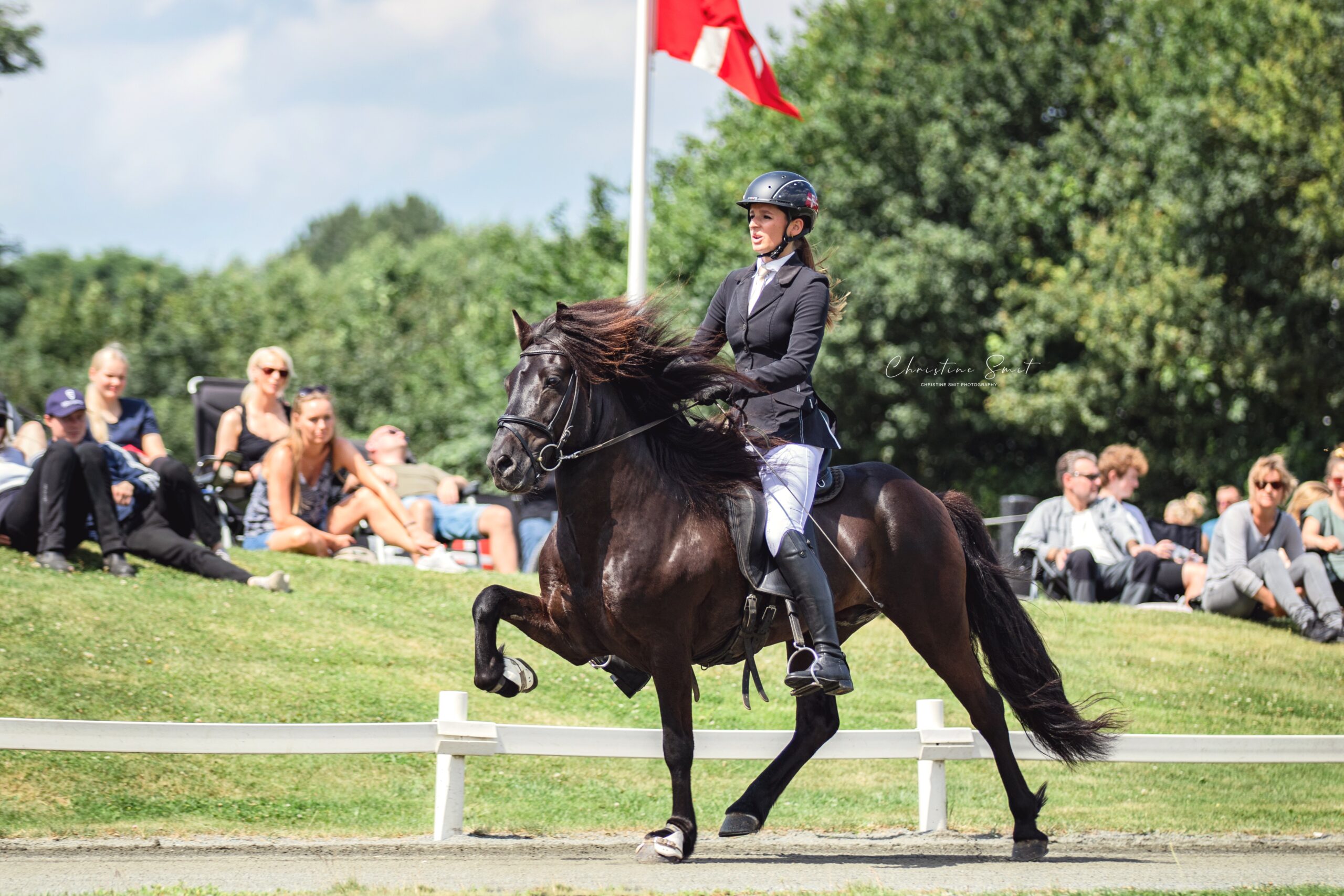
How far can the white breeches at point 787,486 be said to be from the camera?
6.48 m

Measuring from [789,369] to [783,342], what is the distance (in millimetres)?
241

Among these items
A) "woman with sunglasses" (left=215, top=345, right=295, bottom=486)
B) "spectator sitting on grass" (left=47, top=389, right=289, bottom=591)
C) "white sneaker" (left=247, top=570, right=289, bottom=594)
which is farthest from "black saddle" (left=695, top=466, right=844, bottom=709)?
"woman with sunglasses" (left=215, top=345, right=295, bottom=486)

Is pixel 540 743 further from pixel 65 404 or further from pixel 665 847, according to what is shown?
pixel 65 404

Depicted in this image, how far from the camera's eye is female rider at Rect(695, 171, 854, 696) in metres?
6.42

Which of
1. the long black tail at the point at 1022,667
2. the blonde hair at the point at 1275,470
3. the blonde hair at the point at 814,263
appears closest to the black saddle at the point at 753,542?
the blonde hair at the point at 814,263

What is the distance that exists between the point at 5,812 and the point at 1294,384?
22.6 meters

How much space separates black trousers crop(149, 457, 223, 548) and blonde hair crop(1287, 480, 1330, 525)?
1030 centimetres

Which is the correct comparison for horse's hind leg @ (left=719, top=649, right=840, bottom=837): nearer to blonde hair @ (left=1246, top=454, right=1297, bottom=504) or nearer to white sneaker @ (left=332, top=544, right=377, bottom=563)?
white sneaker @ (left=332, top=544, right=377, bottom=563)

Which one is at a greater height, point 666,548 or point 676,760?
point 666,548

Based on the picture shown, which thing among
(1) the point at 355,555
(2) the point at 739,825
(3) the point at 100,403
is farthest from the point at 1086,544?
(3) the point at 100,403

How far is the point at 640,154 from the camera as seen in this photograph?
13.7 metres

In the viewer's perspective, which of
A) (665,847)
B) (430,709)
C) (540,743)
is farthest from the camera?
(430,709)

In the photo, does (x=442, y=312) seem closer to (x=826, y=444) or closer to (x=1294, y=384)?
(x=1294, y=384)

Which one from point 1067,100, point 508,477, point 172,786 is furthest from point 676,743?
point 1067,100
